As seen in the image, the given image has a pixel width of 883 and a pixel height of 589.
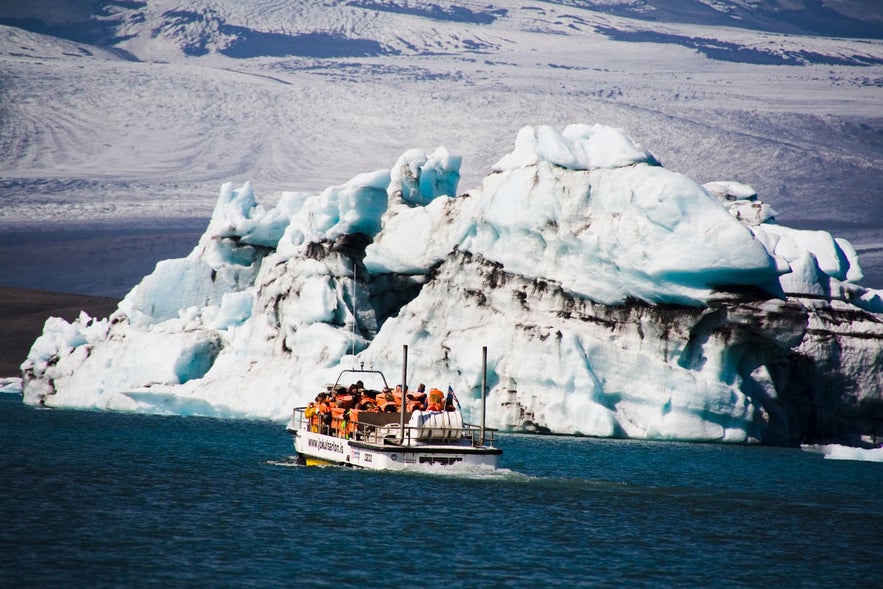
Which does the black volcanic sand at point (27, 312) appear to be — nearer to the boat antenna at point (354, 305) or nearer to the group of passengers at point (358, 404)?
the boat antenna at point (354, 305)

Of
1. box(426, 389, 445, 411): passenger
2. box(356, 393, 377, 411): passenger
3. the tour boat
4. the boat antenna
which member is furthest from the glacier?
box(426, 389, 445, 411): passenger

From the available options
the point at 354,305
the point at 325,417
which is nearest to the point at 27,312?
the point at 354,305

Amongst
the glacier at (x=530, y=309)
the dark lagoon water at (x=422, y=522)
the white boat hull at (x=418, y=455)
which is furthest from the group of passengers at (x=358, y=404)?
the glacier at (x=530, y=309)

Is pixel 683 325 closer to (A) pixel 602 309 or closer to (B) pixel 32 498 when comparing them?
(A) pixel 602 309

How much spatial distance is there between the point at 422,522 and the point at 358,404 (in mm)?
11692

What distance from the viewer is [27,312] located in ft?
542

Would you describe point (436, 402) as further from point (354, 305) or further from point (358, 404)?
point (354, 305)

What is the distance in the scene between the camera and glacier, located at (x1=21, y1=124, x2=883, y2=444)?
5156 centimetres

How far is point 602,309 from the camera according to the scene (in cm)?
5344

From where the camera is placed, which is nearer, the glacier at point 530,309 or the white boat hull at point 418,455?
the white boat hull at point 418,455

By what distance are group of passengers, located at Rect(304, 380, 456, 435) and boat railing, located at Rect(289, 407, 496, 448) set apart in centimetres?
3

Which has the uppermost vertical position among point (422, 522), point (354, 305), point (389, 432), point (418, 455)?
point (354, 305)

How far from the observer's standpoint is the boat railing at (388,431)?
121 ft

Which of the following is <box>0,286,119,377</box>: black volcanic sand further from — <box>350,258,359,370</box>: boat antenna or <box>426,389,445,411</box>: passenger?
<box>426,389,445,411</box>: passenger
